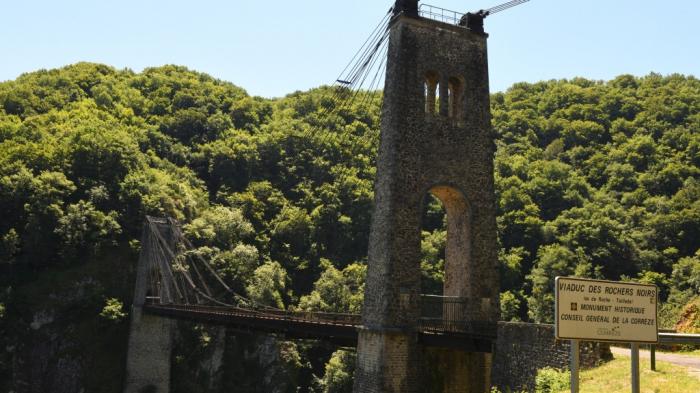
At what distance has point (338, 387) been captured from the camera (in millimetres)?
41750

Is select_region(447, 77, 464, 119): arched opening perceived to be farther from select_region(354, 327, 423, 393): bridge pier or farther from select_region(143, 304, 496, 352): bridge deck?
select_region(354, 327, 423, 393): bridge pier

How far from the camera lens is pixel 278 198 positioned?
198ft

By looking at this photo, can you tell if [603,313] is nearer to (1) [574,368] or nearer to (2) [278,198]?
(1) [574,368]

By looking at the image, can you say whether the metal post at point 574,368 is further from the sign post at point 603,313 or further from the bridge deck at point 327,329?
the bridge deck at point 327,329

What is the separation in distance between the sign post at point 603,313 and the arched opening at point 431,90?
38.3 ft

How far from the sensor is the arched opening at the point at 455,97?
1812 centimetres

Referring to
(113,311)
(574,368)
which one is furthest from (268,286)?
(574,368)

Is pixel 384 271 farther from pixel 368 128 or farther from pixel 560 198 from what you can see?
pixel 368 128

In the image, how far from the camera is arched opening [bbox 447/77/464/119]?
1812 cm

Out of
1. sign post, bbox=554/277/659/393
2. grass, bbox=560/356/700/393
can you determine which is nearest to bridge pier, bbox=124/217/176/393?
grass, bbox=560/356/700/393

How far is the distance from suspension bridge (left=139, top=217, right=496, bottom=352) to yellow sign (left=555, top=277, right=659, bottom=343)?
27.4 ft

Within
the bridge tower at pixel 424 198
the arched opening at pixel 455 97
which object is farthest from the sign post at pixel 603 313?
the arched opening at pixel 455 97

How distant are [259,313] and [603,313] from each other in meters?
19.8

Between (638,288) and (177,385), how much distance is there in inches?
1464
